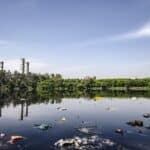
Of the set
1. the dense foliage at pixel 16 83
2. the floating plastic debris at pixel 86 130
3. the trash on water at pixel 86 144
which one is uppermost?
the dense foliage at pixel 16 83

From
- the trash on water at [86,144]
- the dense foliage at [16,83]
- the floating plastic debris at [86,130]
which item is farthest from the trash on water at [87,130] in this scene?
the dense foliage at [16,83]

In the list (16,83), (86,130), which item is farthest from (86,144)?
(16,83)

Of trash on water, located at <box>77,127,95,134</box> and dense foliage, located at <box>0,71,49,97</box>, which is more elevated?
dense foliage, located at <box>0,71,49,97</box>

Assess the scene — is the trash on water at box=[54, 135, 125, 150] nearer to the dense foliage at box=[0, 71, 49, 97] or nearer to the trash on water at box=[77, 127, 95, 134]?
the trash on water at box=[77, 127, 95, 134]

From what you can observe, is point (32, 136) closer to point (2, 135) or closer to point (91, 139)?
point (2, 135)

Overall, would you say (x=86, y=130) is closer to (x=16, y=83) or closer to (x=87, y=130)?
(x=87, y=130)

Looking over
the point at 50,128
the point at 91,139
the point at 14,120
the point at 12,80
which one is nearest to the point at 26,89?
the point at 12,80

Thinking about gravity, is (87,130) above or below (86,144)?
above

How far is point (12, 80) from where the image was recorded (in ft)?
577

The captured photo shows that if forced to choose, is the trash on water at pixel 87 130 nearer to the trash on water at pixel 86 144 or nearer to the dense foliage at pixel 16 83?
the trash on water at pixel 86 144

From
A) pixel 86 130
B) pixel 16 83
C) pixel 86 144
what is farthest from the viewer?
pixel 16 83

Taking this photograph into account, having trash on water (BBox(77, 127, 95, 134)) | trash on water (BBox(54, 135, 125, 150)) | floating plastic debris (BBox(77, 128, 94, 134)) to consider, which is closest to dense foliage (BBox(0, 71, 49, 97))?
trash on water (BBox(77, 127, 95, 134))

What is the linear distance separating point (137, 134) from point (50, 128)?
1524 centimetres

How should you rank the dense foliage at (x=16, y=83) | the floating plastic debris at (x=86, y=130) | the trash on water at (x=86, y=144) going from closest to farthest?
the trash on water at (x=86, y=144) < the floating plastic debris at (x=86, y=130) < the dense foliage at (x=16, y=83)
